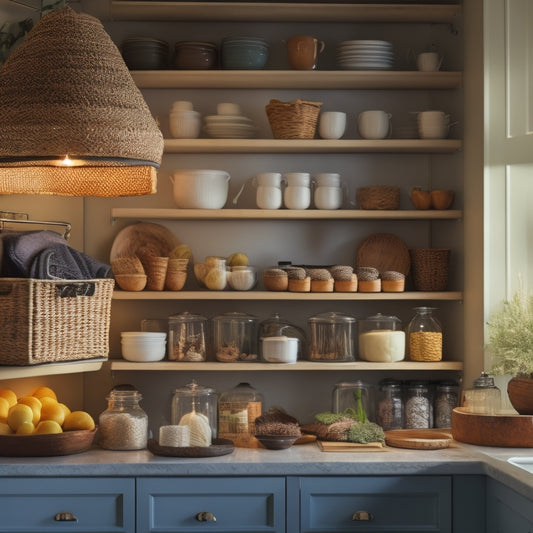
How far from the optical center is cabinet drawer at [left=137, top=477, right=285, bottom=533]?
10.1ft

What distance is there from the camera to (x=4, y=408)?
3.30 meters

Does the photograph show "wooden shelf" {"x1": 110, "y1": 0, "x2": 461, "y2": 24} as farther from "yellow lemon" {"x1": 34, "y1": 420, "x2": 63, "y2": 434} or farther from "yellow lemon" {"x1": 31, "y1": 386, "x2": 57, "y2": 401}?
"yellow lemon" {"x1": 34, "y1": 420, "x2": 63, "y2": 434}

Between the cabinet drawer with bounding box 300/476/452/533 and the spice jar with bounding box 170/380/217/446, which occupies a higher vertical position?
the spice jar with bounding box 170/380/217/446

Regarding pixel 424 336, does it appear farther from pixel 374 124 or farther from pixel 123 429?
pixel 123 429

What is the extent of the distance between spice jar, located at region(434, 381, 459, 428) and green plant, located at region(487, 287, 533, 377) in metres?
0.30

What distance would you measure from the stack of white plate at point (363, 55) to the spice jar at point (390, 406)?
52.6 inches

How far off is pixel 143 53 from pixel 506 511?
230cm

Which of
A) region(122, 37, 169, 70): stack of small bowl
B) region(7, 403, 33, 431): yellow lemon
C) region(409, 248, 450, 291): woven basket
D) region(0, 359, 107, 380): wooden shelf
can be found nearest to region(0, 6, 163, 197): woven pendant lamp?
region(0, 359, 107, 380): wooden shelf

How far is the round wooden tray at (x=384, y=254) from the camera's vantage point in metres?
3.95

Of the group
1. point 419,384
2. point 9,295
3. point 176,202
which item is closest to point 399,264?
point 419,384

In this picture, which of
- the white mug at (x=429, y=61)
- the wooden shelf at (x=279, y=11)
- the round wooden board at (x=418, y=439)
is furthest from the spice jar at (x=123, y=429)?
the white mug at (x=429, y=61)

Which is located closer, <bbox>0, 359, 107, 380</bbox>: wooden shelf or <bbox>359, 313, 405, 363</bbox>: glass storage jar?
Answer: <bbox>0, 359, 107, 380</bbox>: wooden shelf

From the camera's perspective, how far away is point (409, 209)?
13.4ft

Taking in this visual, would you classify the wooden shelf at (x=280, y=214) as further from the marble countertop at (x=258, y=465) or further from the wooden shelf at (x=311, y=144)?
the marble countertop at (x=258, y=465)
